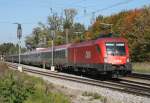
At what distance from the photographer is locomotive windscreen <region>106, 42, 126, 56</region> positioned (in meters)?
30.7

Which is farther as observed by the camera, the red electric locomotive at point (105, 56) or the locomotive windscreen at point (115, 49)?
the locomotive windscreen at point (115, 49)

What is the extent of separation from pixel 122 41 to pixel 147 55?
36.5m

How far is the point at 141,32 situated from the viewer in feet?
239

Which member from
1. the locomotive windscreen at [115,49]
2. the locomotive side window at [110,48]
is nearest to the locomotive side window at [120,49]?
the locomotive windscreen at [115,49]

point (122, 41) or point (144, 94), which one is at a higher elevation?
point (122, 41)

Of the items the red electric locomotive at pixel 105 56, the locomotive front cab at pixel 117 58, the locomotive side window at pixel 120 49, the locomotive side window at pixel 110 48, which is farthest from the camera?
the locomotive side window at pixel 120 49

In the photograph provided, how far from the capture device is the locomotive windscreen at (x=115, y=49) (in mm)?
30703

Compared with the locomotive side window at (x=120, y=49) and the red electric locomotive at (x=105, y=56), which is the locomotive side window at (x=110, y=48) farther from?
the locomotive side window at (x=120, y=49)

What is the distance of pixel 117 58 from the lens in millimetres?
30328

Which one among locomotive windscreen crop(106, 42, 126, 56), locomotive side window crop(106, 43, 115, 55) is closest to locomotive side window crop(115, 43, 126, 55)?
locomotive windscreen crop(106, 42, 126, 56)

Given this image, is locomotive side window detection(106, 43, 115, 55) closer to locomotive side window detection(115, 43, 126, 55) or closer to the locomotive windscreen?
the locomotive windscreen

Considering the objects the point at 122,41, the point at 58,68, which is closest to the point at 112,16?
the point at 58,68

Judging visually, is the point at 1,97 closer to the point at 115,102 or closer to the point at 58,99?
the point at 58,99

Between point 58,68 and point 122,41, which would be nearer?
point 122,41
